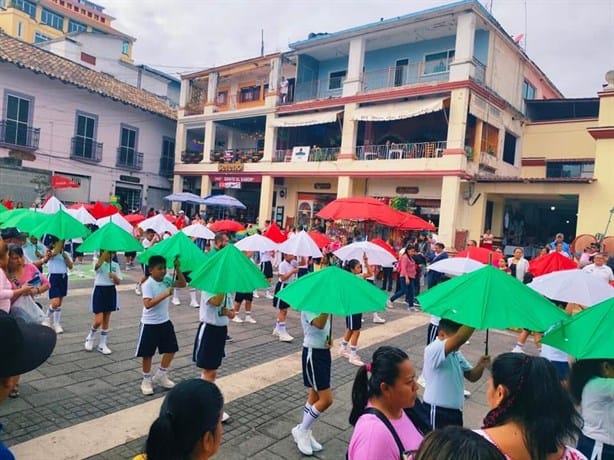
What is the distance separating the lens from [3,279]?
395 centimetres

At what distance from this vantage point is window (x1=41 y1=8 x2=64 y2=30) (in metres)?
42.7

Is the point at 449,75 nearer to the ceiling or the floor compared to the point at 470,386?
nearer to the ceiling

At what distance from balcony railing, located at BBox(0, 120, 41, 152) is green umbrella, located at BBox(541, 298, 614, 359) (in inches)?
988

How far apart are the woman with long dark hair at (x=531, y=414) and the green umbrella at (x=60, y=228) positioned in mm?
6193

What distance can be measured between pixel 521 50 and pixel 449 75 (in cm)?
574

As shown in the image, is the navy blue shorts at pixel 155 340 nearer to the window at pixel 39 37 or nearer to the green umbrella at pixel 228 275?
the green umbrella at pixel 228 275

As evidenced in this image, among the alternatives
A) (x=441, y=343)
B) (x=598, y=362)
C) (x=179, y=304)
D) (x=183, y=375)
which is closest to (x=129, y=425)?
(x=183, y=375)

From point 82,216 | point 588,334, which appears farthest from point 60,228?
point 588,334

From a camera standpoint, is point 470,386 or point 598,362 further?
point 470,386

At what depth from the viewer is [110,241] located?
6.12m

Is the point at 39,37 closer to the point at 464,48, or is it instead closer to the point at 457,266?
the point at 464,48

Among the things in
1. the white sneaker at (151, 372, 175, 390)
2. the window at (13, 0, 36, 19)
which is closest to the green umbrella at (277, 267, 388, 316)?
the white sneaker at (151, 372, 175, 390)

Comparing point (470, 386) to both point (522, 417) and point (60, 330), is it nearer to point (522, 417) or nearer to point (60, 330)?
point (522, 417)

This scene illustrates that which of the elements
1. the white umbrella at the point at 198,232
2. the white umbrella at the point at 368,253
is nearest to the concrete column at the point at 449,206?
the white umbrella at the point at 368,253
